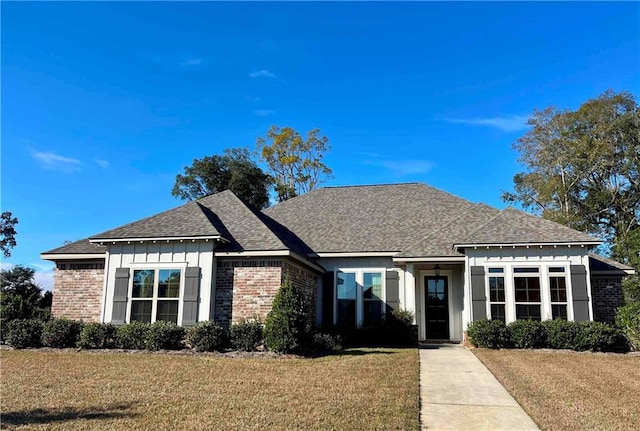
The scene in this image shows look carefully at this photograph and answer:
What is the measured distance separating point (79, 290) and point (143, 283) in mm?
2661

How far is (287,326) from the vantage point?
442 inches

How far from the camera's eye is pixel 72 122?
14617mm

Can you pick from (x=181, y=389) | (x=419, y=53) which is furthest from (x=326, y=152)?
(x=181, y=389)

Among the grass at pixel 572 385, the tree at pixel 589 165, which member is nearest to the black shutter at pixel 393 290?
the grass at pixel 572 385

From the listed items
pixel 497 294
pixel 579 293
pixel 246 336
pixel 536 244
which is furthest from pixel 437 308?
pixel 246 336

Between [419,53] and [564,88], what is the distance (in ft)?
25.2

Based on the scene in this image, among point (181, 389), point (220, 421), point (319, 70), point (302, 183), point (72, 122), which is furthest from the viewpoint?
point (302, 183)

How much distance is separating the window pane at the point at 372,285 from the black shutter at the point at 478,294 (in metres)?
3.40

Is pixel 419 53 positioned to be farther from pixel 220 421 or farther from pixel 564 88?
pixel 220 421

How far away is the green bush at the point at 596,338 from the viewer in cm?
1245

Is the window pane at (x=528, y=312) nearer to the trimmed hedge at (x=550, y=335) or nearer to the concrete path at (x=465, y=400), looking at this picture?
the trimmed hedge at (x=550, y=335)

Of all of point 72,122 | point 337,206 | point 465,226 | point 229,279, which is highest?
point 72,122

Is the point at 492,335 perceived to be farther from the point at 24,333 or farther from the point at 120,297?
the point at 24,333

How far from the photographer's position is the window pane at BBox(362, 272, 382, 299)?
16281mm
